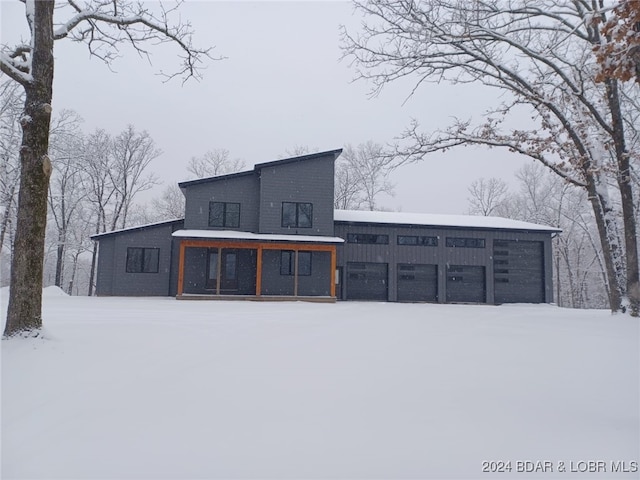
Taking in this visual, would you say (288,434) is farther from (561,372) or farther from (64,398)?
(561,372)

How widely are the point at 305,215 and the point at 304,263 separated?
2.33 meters

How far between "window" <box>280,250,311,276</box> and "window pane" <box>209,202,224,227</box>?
131 inches

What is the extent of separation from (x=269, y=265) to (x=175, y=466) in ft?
54.7

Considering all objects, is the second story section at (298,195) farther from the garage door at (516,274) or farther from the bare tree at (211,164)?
the bare tree at (211,164)

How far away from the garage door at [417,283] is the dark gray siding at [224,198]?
8216mm

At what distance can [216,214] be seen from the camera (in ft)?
63.2

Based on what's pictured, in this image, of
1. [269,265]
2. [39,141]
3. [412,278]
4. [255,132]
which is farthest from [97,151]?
[255,132]

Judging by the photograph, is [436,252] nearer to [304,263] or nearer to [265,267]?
[304,263]

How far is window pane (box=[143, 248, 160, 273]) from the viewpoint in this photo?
63.0ft

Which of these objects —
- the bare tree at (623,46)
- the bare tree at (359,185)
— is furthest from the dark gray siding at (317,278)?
the bare tree at (623,46)

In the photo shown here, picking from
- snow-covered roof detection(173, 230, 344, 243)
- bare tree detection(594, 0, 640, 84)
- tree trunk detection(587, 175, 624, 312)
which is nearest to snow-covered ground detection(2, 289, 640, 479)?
bare tree detection(594, 0, 640, 84)

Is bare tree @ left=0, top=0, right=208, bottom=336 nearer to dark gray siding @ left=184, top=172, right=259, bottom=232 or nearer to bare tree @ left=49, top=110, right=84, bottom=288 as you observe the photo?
dark gray siding @ left=184, top=172, right=259, bottom=232

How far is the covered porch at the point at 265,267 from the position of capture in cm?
1814

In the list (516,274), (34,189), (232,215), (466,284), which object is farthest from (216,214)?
(516,274)
